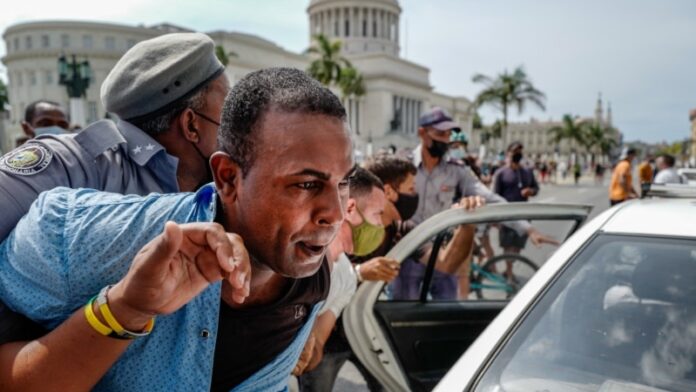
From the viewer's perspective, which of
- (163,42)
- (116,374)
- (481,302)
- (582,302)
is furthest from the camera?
(481,302)

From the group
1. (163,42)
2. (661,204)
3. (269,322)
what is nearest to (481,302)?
(661,204)

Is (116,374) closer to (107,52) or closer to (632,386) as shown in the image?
(632,386)

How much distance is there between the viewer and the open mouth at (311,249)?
3.53 feet

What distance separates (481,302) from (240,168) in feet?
7.51

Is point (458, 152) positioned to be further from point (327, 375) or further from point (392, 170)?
point (327, 375)

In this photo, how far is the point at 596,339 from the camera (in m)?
1.75

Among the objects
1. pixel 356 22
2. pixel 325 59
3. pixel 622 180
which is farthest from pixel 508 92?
pixel 356 22

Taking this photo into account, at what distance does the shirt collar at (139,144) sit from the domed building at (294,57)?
163 feet

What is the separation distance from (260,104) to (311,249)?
33cm

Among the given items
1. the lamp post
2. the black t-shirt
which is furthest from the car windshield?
the lamp post

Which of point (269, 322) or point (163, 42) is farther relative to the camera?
point (163, 42)

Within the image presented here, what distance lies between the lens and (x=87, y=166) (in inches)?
55.1

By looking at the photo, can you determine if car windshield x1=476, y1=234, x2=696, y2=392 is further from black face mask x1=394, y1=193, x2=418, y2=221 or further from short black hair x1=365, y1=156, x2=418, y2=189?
black face mask x1=394, y1=193, x2=418, y2=221

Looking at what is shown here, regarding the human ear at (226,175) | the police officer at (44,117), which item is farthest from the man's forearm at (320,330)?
the police officer at (44,117)
